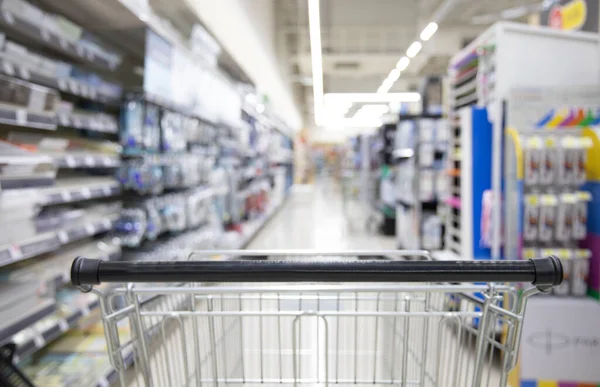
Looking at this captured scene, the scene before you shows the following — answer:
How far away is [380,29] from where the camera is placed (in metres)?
11.1

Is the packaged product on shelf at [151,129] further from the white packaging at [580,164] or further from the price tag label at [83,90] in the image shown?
the white packaging at [580,164]

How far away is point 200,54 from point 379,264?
3986mm

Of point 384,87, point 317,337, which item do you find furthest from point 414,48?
point 317,337

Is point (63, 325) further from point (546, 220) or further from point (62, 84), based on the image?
point (546, 220)

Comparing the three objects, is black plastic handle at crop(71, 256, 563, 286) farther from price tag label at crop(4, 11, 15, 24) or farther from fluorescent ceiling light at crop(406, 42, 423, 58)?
fluorescent ceiling light at crop(406, 42, 423, 58)

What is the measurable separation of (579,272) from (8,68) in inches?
120

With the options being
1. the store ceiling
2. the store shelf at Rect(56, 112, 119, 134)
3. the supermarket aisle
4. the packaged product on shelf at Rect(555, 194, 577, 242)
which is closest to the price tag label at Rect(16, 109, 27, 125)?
the store shelf at Rect(56, 112, 119, 134)

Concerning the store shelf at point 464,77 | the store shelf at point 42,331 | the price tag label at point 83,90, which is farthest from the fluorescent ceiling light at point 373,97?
the store shelf at point 42,331

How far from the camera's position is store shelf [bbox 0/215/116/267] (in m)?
1.77

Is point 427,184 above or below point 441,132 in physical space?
below

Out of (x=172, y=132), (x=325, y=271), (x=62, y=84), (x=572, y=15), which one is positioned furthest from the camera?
(x=572, y=15)

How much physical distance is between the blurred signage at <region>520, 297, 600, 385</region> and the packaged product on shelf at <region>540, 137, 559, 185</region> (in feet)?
2.23

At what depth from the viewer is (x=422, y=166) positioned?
200 inches

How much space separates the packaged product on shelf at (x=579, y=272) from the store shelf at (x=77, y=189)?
2802 millimetres
